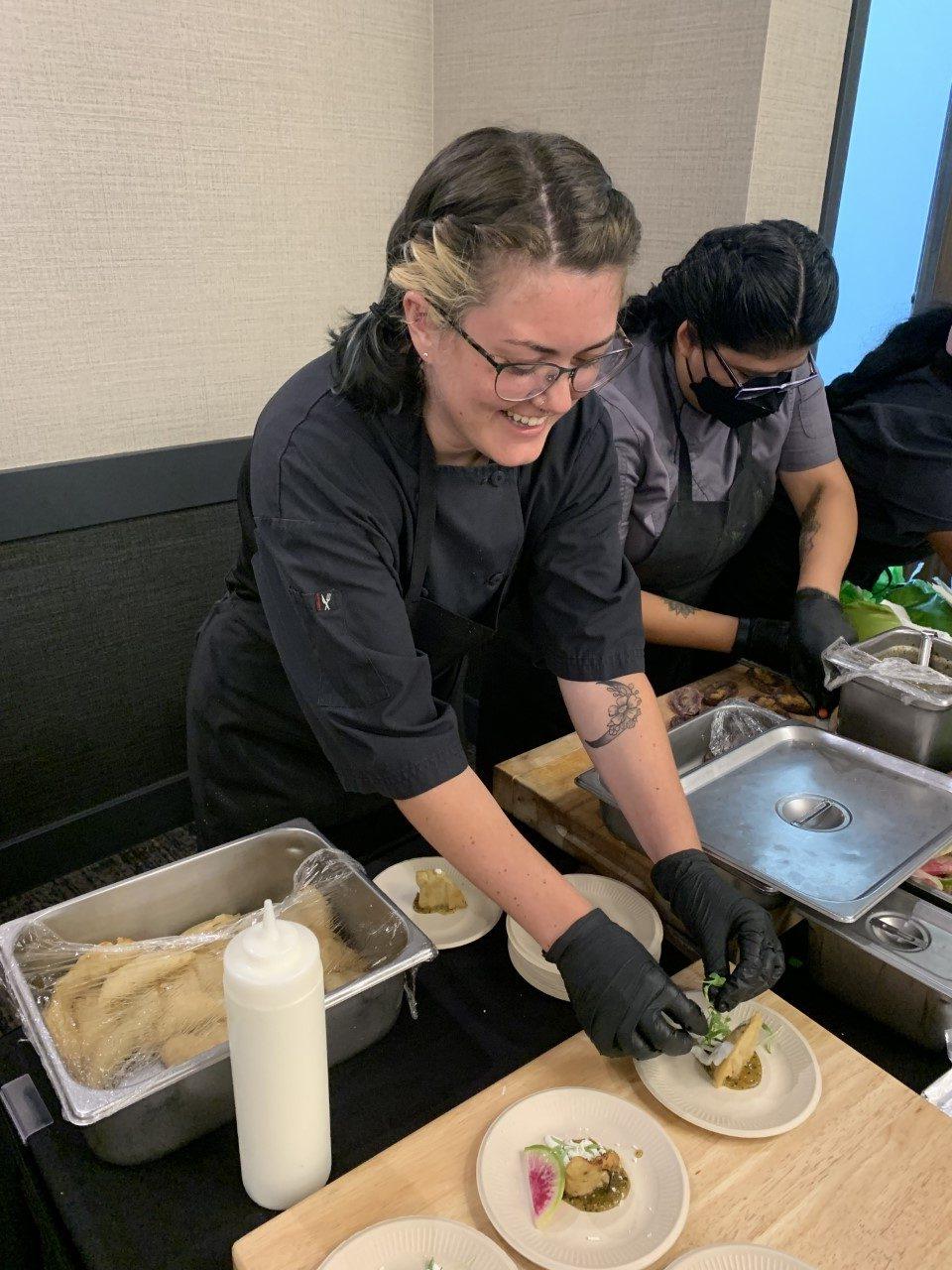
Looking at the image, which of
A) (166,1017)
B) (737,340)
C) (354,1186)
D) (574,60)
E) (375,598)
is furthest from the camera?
(574,60)

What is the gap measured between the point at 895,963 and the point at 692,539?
116cm

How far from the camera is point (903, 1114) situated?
3.27ft

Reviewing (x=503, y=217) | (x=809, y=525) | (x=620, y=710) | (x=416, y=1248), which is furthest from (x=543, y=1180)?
(x=809, y=525)

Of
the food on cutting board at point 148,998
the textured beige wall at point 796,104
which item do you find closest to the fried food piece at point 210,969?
the food on cutting board at point 148,998

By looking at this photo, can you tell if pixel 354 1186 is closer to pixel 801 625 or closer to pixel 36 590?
pixel 801 625

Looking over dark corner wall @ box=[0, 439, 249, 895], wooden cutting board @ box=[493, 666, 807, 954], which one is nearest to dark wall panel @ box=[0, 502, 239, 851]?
dark corner wall @ box=[0, 439, 249, 895]

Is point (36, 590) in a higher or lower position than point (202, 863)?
lower

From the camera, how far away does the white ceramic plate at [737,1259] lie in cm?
84

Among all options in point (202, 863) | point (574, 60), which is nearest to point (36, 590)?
point (202, 863)

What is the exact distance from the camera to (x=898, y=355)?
2.32 m

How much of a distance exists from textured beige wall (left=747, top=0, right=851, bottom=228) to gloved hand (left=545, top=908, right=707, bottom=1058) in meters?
2.18

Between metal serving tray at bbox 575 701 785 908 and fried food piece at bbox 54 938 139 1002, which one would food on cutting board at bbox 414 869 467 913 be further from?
fried food piece at bbox 54 938 139 1002

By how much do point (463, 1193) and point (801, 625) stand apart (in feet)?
4.60

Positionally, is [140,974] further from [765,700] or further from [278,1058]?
[765,700]
